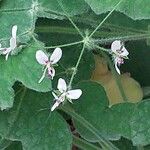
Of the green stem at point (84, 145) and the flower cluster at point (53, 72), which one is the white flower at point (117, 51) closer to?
the flower cluster at point (53, 72)

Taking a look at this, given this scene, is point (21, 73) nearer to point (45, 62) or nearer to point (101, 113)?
point (45, 62)

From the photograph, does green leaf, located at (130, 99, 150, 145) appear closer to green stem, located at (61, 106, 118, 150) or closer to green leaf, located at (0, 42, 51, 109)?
green stem, located at (61, 106, 118, 150)

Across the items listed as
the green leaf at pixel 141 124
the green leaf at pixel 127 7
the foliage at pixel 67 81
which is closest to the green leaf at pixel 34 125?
the foliage at pixel 67 81

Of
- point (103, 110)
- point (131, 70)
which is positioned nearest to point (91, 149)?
point (103, 110)

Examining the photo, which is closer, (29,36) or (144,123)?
(29,36)

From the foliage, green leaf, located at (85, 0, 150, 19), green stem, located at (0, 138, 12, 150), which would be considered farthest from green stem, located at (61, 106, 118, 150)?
green leaf, located at (85, 0, 150, 19)

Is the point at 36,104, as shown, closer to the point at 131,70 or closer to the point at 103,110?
the point at 103,110
